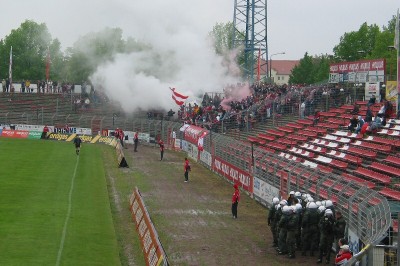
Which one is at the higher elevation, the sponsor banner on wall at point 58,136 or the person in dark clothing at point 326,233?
the sponsor banner on wall at point 58,136

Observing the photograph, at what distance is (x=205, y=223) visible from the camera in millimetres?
25203

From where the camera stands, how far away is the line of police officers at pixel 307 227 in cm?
1905

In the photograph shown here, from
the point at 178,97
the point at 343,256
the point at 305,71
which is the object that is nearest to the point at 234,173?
the point at 343,256

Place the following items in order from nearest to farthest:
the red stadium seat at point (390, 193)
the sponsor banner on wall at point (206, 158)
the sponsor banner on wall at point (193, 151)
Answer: the red stadium seat at point (390, 193) < the sponsor banner on wall at point (206, 158) < the sponsor banner on wall at point (193, 151)

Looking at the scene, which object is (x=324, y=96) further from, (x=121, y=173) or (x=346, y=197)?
(x=346, y=197)

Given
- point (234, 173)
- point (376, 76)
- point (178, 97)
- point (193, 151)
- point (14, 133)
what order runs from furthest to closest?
point (178, 97) < point (14, 133) < point (193, 151) < point (376, 76) < point (234, 173)

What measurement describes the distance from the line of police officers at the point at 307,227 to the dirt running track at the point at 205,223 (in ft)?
1.36

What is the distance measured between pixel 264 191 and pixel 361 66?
15.2 metres

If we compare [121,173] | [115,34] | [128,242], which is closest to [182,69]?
[121,173]

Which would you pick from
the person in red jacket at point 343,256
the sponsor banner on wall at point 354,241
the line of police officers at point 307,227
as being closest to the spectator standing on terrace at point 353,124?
the line of police officers at point 307,227

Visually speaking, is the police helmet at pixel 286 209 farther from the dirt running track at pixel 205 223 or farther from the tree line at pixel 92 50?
the tree line at pixel 92 50

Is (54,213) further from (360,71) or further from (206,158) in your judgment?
(360,71)

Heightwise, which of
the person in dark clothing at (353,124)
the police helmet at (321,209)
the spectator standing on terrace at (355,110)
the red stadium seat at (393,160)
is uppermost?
the spectator standing on terrace at (355,110)

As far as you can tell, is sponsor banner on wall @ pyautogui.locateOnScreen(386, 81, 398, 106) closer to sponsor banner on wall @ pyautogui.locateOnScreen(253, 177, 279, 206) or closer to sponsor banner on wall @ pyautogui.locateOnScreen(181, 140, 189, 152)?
sponsor banner on wall @ pyautogui.locateOnScreen(253, 177, 279, 206)
